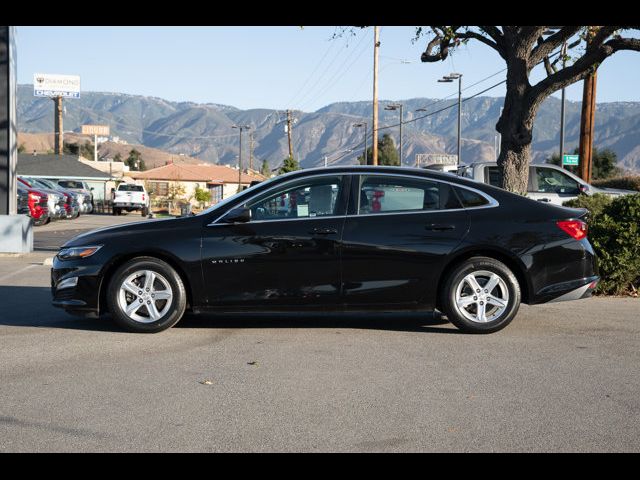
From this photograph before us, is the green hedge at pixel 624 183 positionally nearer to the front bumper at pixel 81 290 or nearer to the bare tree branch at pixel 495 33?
the bare tree branch at pixel 495 33

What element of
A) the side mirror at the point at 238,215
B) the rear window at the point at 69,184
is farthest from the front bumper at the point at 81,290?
the rear window at the point at 69,184

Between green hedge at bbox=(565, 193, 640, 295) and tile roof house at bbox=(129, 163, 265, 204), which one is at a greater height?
tile roof house at bbox=(129, 163, 265, 204)

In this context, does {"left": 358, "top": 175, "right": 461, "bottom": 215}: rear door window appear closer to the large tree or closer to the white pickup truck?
the large tree

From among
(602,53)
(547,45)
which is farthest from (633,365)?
(547,45)

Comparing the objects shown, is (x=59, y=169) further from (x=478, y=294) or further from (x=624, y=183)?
(x=478, y=294)

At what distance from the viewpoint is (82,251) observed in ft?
26.4

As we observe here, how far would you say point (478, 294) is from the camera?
7.92 metres

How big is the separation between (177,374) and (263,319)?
8.55ft

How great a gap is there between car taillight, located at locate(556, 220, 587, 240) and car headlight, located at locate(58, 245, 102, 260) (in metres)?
4.46

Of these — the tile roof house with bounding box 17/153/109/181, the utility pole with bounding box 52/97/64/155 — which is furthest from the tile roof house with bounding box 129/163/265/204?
the tile roof house with bounding box 17/153/109/181

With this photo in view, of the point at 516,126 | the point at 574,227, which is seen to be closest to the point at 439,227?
the point at 574,227

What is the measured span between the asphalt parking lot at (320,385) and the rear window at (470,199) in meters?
1.27

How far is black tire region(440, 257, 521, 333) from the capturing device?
790 centimetres
